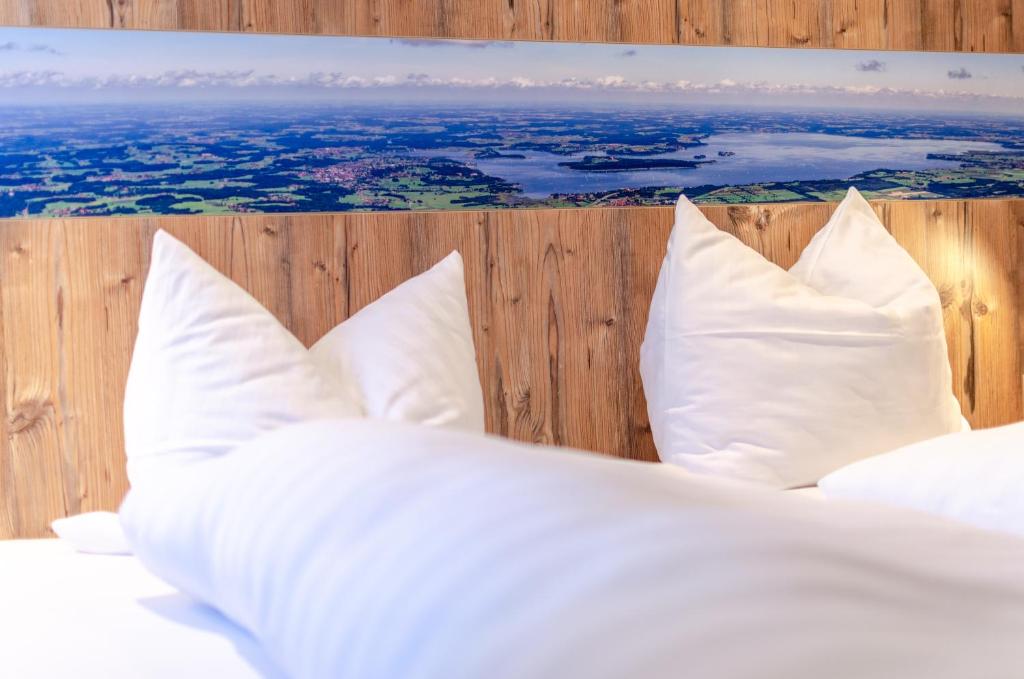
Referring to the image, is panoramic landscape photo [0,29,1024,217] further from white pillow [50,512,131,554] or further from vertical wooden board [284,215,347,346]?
white pillow [50,512,131,554]

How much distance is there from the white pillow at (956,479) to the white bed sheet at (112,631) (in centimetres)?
103

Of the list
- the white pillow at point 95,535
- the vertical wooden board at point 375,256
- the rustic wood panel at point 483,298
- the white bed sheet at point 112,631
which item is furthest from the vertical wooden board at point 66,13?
the white bed sheet at point 112,631

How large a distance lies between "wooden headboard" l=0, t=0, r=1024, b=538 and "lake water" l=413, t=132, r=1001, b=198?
92mm

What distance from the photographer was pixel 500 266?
6.77 ft

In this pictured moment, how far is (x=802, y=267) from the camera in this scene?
215cm

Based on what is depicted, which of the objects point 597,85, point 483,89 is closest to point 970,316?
point 597,85

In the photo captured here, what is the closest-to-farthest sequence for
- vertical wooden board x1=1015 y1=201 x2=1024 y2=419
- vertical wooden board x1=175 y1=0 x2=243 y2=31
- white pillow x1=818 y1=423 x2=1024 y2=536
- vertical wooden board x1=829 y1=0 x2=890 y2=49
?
white pillow x1=818 y1=423 x2=1024 y2=536
vertical wooden board x1=175 y1=0 x2=243 y2=31
vertical wooden board x1=829 y1=0 x2=890 y2=49
vertical wooden board x1=1015 y1=201 x2=1024 y2=419

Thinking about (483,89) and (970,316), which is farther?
(970,316)

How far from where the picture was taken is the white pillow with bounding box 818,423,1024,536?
52.1 inches

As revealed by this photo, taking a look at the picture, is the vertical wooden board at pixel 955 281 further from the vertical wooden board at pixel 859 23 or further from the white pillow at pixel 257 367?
the white pillow at pixel 257 367

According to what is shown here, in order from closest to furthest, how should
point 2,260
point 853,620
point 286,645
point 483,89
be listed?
point 853,620, point 286,645, point 2,260, point 483,89

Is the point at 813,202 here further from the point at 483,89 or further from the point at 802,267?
the point at 483,89

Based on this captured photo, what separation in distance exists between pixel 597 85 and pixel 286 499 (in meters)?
1.65

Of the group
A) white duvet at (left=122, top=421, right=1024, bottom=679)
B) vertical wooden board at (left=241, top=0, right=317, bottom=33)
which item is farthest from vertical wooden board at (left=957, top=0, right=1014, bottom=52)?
white duvet at (left=122, top=421, right=1024, bottom=679)
